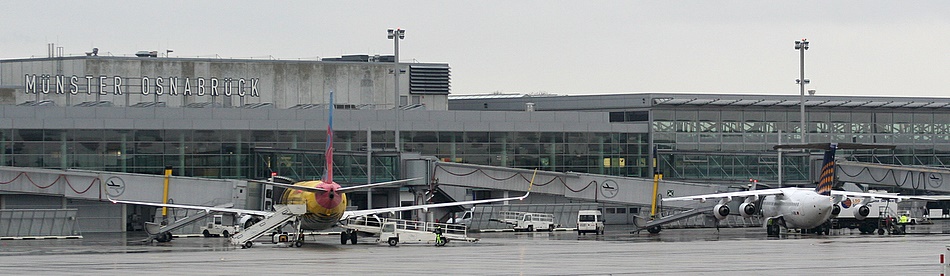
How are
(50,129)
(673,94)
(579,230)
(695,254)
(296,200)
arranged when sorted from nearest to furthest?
(695,254), (296,200), (579,230), (50,129), (673,94)

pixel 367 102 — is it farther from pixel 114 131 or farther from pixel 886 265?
pixel 886 265

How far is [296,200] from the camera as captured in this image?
67.8 m

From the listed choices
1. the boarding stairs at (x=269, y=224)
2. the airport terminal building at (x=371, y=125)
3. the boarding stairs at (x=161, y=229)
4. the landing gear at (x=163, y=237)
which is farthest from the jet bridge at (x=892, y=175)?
the landing gear at (x=163, y=237)

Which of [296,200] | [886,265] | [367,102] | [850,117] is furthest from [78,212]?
[850,117]

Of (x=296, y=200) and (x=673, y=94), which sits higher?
(x=673, y=94)

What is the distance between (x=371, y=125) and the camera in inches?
4193

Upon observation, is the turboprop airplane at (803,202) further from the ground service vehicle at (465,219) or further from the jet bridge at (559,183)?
the ground service vehicle at (465,219)

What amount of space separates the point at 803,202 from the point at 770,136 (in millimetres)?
40266

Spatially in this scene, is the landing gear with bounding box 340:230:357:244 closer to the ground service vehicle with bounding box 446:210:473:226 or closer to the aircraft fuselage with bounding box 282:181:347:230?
the aircraft fuselage with bounding box 282:181:347:230

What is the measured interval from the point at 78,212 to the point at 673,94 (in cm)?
5393

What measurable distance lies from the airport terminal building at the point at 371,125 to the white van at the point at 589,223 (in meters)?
12.5

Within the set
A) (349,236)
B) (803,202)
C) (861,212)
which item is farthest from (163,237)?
(861,212)

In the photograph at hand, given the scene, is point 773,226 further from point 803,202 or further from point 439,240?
point 439,240

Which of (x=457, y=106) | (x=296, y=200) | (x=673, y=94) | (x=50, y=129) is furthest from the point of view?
(x=457, y=106)
